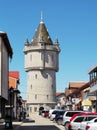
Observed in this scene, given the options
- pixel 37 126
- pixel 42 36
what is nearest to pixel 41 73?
pixel 42 36

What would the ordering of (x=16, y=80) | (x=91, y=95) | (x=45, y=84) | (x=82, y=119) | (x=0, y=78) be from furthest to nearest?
(x=45, y=84) → (x=16, y=80) → (x=91, y=95) → (x=0, y=78) → (x=82, y=119)

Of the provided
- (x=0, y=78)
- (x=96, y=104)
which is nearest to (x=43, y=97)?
(x=96, y=104)

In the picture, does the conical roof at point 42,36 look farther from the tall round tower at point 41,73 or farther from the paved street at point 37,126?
the paved street at point 37,126

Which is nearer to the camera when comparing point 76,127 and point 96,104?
point 76,127

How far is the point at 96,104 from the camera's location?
80.7 meters

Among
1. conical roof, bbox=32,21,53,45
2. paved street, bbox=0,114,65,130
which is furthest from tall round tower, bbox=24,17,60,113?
paved street, bbox=0,114,65,130

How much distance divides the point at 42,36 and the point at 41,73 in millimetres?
15709

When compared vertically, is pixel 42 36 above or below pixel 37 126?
above

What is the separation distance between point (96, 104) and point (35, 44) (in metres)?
104

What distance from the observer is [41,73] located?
582 feet

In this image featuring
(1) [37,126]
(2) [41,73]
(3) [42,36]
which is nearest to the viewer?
(1) [37,126]

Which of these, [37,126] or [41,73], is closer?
[37,126]

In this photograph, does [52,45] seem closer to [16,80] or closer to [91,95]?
[16,80]

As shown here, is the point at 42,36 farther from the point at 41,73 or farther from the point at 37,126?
the point at 37,126
